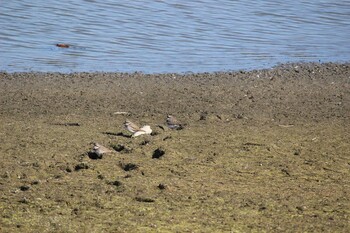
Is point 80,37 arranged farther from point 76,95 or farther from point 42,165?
point 42,165

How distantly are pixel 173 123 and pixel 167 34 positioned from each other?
5393 millimetres

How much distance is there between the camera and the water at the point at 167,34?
1173cm

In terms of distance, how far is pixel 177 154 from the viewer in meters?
7.20

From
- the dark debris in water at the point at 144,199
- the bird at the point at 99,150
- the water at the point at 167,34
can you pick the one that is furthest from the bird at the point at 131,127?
the water at the point at 167,34

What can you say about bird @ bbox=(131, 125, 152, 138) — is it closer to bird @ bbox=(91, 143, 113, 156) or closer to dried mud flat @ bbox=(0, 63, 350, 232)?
dried mud flat @ bbox=(0, 63, 350, 232)

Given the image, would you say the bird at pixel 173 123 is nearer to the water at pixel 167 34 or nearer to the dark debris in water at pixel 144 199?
the dark debris in water at pixel 144 199

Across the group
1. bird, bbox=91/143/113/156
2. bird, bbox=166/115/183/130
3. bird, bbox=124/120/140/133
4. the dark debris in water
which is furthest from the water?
the dark debris in water

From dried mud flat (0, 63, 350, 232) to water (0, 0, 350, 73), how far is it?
96 cm

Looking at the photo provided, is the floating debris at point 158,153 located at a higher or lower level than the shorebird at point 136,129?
higher

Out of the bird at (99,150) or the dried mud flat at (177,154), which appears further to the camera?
the bird at (99,150)

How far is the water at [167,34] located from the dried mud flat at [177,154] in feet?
3.15

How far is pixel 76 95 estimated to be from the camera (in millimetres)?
9641

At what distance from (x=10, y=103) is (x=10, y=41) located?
3.67 meters

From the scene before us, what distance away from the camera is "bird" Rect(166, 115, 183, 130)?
8281 mm
